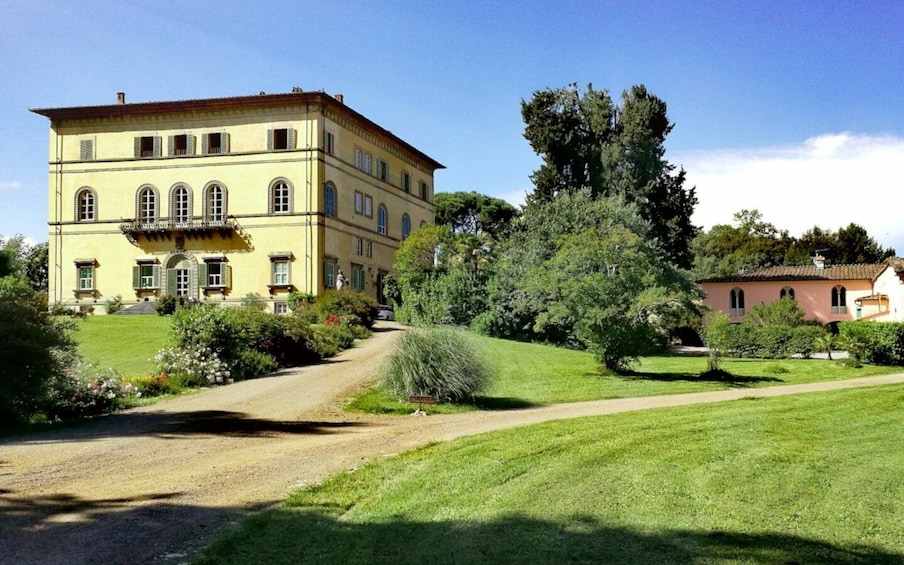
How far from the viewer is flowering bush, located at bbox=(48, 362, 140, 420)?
13758mm

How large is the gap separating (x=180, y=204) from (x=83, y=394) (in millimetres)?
37358

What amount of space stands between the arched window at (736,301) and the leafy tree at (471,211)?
89.3 feet

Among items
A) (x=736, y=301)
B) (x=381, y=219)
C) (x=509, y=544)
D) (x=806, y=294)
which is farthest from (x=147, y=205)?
(x=509, y=544)

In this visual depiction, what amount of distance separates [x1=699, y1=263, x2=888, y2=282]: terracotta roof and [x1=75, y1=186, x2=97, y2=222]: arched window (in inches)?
1632

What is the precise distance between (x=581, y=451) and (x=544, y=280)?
13.9 m

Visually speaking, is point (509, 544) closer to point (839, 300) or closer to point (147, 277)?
point (147, 277)

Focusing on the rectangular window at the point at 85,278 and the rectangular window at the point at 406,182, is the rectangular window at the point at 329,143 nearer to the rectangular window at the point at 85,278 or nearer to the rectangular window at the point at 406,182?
the rectangular window at the point at 406,182

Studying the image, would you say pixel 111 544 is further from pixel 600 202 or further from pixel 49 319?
pixel 600 202

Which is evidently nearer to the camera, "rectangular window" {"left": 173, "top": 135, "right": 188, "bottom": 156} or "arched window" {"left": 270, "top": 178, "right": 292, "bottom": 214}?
"arched window" {"left": 270, "top": 178, "right": 292, "bottom": 214}

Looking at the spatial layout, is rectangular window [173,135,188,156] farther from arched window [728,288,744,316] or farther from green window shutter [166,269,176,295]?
arched window [728,288,744,316]

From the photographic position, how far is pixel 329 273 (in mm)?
48812

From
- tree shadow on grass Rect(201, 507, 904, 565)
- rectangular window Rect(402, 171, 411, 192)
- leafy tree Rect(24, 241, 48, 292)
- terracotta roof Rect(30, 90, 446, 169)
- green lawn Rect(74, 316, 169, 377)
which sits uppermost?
terracotta roof Rect(30, 90, 446, 169)

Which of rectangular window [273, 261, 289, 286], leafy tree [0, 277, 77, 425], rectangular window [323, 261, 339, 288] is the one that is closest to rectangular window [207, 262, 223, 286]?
rectangular window [273, 261, 289, 286]

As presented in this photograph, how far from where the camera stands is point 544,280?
2359 centimetres
